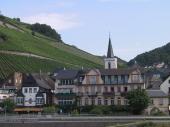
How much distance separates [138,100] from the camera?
331 feet

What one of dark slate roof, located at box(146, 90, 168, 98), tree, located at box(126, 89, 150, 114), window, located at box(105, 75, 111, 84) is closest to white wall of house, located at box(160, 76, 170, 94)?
dark slate roof, located at box(146, 90, 168, 98)

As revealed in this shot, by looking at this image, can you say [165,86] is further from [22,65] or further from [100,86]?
[22,65]

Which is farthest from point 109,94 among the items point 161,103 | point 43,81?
point 43,81

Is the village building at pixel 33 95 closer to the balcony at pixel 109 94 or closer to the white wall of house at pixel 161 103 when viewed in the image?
the balcony at pixel 109 94

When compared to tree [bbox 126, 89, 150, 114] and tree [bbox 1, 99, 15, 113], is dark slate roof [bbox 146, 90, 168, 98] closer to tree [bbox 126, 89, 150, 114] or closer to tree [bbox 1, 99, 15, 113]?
tree [bbox 126, 89, 150, 114]

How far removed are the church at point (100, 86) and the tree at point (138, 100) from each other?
901cm

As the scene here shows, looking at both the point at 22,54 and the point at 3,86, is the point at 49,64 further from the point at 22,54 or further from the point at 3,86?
the point at 3,86

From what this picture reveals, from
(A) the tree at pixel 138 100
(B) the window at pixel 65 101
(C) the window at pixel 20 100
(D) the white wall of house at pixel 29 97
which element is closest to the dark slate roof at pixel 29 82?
(D) the white wall of house at pixel 29 97

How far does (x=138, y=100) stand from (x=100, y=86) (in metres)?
16.6

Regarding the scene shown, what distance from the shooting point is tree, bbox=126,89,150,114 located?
10031 centimetres

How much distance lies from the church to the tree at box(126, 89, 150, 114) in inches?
355

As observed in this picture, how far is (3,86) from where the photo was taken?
5231 inches

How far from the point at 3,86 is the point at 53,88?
44.6ft

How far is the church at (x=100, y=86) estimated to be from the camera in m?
114
